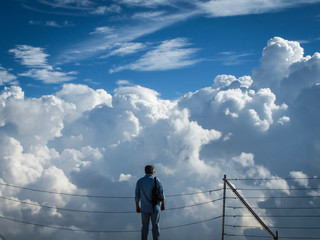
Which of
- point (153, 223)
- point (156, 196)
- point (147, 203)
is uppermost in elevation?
point (156, 196)

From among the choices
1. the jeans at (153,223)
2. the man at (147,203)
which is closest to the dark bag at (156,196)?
the man at (147,203)

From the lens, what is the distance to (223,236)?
28.5 feet

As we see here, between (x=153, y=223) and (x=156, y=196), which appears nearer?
(x=156, y=196)

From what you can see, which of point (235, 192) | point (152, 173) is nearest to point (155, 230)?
point (152, 173)

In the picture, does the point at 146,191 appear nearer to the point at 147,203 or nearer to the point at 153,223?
the point at 147,203

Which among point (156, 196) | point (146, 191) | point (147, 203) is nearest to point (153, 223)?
point (147, 203)

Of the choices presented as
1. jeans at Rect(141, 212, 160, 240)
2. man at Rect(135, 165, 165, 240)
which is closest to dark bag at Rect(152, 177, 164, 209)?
man at Rect(135, 165, 165, 240)

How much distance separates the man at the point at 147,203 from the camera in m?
7.14

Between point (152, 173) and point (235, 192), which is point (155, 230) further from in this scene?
point (235, 192)

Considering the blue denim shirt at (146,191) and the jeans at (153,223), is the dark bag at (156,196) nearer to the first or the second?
the blue denim shirt at (146,191)

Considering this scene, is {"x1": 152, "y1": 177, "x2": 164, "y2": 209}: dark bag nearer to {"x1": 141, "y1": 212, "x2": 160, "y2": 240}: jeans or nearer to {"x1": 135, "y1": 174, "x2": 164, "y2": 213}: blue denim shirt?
{"x1": 135, "y1": 174, "x2": 164, "y2": 213}: blue denim shirt

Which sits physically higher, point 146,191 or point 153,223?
point 146,191

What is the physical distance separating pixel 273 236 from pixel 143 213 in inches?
135

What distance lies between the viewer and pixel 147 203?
23.4ft
